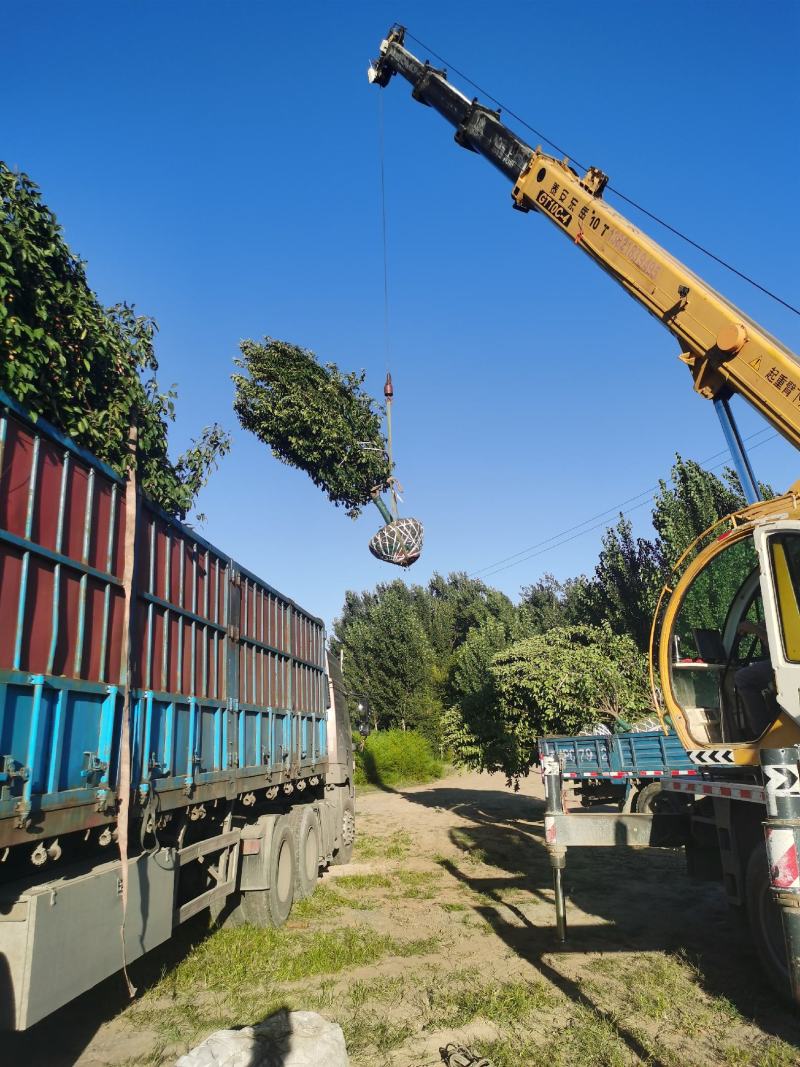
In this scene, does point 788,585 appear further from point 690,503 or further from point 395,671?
point 395,671

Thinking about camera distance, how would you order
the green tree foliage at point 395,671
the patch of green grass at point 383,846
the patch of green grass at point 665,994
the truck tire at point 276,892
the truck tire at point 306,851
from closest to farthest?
the patch of green grass at point 665,994, the truck tire at point 276,892, the truck tire at point 306,851, the patch of green grass at point 383,846, the green tree foliage at point 395,671

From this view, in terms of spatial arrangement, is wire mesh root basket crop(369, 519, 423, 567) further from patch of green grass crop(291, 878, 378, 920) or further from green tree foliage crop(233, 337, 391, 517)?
patch of green grass crop(291, 878, 378, 920)

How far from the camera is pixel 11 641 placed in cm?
333

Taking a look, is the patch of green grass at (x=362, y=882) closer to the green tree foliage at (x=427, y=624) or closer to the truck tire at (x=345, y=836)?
the truck tire at (x=345, y=836)

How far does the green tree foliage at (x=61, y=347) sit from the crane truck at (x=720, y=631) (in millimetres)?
4932

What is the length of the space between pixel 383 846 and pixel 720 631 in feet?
28.4

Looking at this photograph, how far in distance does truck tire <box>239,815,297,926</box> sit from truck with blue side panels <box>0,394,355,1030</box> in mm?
30

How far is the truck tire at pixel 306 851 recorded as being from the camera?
26.9 ft

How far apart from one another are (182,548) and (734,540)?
4.65 meters

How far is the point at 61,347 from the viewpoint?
6.02 meters

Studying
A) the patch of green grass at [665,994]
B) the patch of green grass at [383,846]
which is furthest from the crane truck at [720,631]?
the patch of green grass at [383,846]

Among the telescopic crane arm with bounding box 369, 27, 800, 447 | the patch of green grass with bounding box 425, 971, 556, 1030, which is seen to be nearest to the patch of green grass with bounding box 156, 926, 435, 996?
the patch of green grass with bounding box 425, 971, 556, 1030

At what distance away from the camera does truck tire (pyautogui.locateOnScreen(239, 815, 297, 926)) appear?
705cm

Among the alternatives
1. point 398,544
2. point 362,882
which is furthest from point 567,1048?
point 398,544
